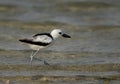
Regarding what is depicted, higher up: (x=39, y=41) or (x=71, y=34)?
(x=71, y=34)

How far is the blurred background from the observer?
13102 millimetres

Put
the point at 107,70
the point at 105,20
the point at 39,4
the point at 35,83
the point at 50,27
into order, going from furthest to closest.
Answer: the point at 39,4
the point at 105,20
the point at 50,27
the point at 107,70
the point at 35,83

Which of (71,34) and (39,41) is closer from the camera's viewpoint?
(39,41)

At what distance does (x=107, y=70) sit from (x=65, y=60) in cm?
152

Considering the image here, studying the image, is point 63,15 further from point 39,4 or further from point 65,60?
point 65,60

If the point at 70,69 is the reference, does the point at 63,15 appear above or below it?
above

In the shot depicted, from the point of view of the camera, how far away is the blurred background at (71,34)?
43.0 ft

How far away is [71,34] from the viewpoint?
18.0 metres

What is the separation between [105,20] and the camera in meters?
20.6

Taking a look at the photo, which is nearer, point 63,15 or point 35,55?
point 35,55

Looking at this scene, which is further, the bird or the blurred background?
the bird

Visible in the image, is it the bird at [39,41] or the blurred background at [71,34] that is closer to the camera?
the blurred background at [71,34]

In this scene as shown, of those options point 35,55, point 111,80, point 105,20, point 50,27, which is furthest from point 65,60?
point 105,20

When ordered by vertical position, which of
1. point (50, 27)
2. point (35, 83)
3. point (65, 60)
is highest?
point (50, 27)
